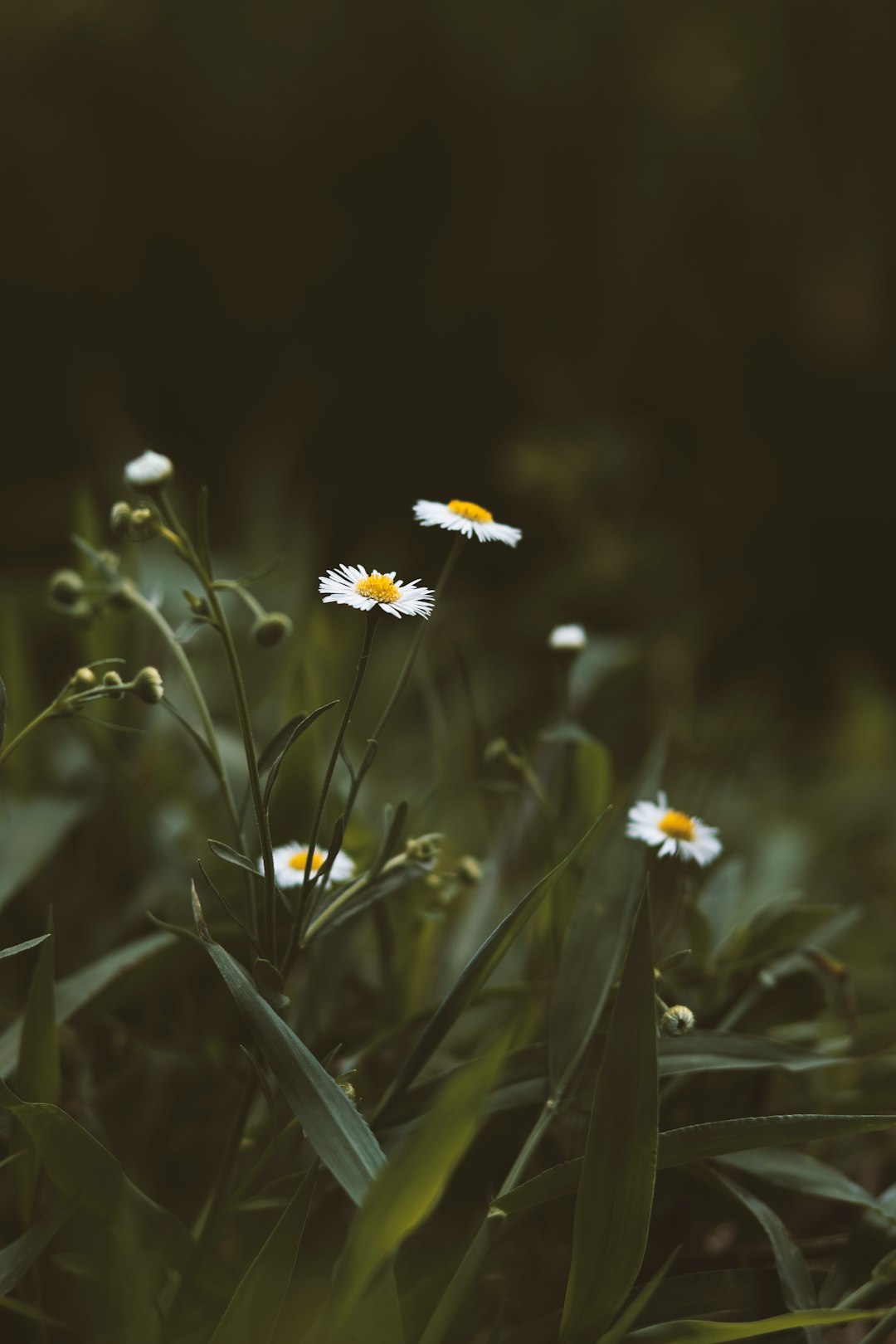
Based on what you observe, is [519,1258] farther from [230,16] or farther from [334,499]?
[230,16]

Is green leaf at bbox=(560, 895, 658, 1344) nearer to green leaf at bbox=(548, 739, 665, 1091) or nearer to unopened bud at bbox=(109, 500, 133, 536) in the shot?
green leaf at bbox=(548, 739, 665, 1091)

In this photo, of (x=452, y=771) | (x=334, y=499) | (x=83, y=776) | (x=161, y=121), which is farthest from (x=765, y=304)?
(x=83, y=776)

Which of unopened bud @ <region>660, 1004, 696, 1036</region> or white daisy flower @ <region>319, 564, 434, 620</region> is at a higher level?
white daisy flower @ <region>319, 564, 434, 620</region>

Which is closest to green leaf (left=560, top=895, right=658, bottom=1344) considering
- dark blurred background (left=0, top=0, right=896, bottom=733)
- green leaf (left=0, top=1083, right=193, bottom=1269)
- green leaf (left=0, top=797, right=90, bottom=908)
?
green leaf (left=0, top=1083, right=193, bottom=1269)

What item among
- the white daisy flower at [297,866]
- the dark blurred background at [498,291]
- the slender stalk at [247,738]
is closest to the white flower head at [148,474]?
the slender stalk at [247,738]

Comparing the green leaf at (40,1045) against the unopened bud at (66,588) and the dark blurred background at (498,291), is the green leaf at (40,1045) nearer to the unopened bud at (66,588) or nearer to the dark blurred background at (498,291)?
the unopened bud at (66,588)

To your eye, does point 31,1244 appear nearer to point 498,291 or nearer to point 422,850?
point 422,850
